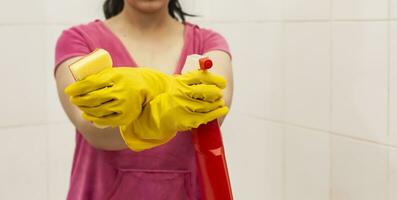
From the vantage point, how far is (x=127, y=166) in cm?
89

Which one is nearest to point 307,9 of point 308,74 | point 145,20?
point 308,74

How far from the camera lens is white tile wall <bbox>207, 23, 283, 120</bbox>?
4.00 feet

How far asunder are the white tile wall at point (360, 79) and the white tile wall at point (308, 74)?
0.03 meters

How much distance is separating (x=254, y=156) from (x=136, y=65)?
1.65 feet

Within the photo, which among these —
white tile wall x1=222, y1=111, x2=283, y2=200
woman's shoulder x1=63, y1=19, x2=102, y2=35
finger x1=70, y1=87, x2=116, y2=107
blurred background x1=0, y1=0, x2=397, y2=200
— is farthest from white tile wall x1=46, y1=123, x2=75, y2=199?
finger x1=70, y1=87, x2=116, y2=107

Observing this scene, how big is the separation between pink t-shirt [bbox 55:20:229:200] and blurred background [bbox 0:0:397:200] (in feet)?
0.96

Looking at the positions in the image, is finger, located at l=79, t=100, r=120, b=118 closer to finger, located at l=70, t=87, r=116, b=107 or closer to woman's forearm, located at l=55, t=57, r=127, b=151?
finger, located at l=70, t=87, r=116, b=107

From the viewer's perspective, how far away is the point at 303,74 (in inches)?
44.5

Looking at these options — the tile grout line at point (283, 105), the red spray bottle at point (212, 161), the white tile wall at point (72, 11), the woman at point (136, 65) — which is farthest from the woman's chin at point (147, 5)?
the white tile wall at point (72, 11)

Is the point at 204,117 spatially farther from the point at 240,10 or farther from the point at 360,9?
the point at 240,10

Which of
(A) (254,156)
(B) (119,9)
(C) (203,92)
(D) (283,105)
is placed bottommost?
(A) (254,156)

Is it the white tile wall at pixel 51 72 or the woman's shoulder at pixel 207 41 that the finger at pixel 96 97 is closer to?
the woman's shoulder at pixel 207 41

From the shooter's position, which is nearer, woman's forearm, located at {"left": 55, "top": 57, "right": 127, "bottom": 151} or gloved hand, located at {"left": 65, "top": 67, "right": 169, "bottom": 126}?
gloved hand, located at {"left": 65, "top": 67, "right": 169, "bottom": 126}

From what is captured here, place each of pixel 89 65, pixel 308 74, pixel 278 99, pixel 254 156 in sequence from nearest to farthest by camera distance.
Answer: pixel 89 65
pixel 308 74
pixel 278 99
pixel 254 156
